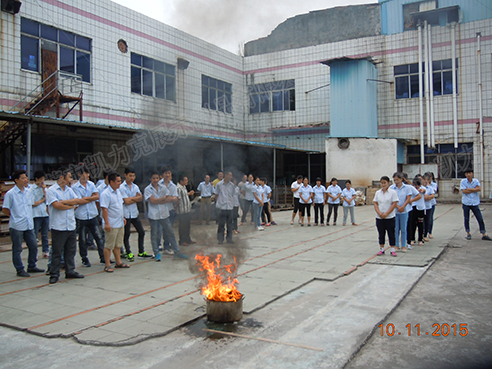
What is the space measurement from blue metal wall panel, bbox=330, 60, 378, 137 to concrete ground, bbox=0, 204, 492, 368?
1485 centimetres

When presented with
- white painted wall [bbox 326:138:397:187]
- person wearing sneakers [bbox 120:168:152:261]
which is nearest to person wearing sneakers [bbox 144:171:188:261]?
person wearing sneakers [bbox 120:168:152:261]

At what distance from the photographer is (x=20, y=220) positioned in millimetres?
6422

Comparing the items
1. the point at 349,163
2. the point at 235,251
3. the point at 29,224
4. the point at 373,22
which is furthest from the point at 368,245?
the point at 373,22

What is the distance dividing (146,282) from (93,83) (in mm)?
12155

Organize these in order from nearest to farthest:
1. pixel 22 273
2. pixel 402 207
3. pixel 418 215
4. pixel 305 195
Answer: pixel 22 273
pixel 402 207
pixel 418 215
pixel 305 195

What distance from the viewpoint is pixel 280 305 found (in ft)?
15.3

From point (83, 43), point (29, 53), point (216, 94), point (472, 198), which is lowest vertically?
point (472, 198)

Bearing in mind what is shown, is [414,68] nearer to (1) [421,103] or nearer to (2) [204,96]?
(1) [421,103]

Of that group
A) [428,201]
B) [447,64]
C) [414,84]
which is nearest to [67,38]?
[428,201]

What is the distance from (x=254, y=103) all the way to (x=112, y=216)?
20.4 m

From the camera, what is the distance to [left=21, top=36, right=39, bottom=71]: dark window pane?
13.5 metres

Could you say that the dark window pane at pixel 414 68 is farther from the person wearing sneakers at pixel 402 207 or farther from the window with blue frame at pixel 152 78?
the person wearing sneakers at pixel 402 207

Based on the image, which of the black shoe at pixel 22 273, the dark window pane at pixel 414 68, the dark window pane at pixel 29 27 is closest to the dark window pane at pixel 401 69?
the dark window pane at pixel 414 68

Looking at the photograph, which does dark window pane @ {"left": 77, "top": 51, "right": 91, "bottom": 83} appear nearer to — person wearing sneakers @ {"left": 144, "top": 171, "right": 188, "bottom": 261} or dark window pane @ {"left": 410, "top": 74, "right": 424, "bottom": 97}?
person wearing sneakers @ {"left": 144, "top": 171, "right": 188, "bottom": 261}
